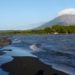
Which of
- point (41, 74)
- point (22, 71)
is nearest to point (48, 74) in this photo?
point (41, 74)

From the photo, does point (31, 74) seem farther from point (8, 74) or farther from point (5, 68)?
point (5, 68)

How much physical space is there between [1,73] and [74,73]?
5.73 metres

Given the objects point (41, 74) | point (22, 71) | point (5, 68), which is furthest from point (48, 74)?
point (5, 68)

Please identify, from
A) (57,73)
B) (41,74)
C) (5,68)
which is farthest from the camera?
(5,68)

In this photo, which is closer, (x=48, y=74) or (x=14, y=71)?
(x=48, y=74)

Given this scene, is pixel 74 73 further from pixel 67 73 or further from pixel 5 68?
pixel 5 68

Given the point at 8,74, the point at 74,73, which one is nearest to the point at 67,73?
the point at 74,73

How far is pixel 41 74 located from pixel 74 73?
329 centimetres

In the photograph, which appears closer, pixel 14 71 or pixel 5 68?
pixel 14 71

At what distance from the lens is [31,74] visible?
2283 centimetres

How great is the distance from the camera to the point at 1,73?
23922 millimetres

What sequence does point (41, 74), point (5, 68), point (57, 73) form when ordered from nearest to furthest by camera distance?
point (41, 74) → point (57, 73) → point (5, 68)

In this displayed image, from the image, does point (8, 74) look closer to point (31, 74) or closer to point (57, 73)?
point (31, 74)

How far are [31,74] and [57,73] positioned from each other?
239 centimetres
